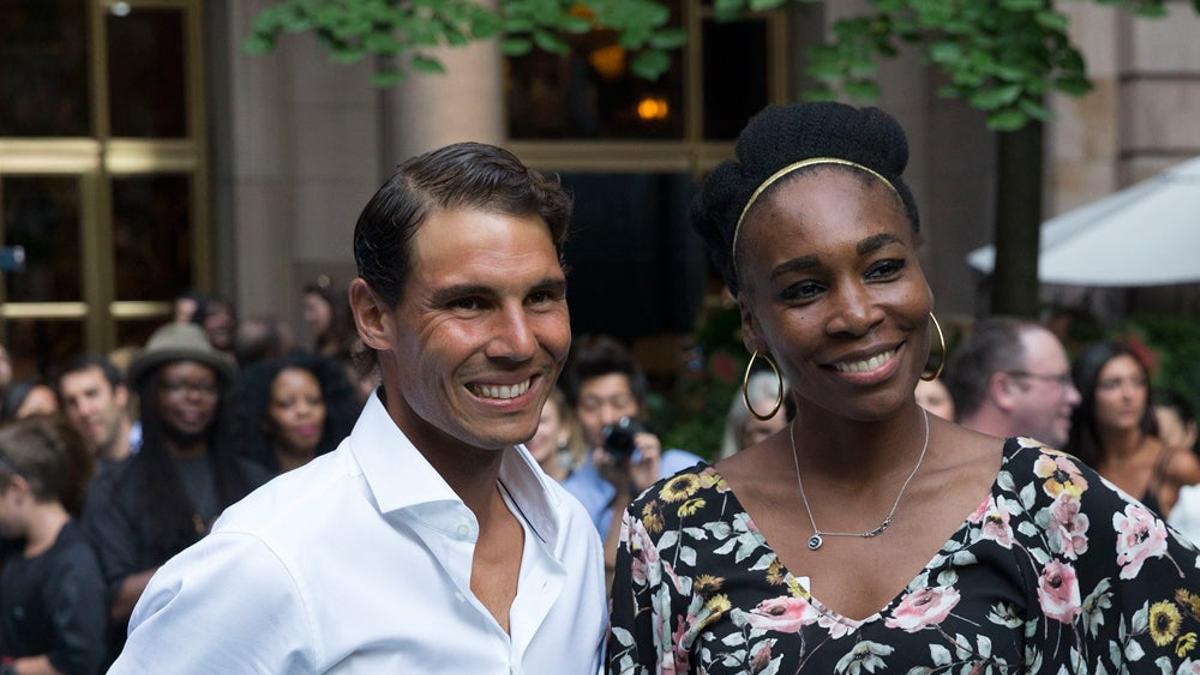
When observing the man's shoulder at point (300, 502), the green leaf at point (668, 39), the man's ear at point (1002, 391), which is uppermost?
the green leaf at point (668, 39)

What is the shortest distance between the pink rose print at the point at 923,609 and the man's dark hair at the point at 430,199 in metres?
0.85

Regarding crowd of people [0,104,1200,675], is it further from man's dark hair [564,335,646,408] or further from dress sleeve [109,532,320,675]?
man's dark hair [564,335,646,408]

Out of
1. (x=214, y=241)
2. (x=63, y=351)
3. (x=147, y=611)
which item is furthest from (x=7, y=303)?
(x=147, y=611)

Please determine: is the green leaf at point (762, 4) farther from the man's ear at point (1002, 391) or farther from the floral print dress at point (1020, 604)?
the floral print dress at point (1020, 604)

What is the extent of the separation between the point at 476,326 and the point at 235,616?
0.58 metres

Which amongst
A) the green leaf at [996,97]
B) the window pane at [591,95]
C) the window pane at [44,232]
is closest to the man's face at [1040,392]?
the green leaf at [996,97]

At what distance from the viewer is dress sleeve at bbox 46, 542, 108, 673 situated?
231 inches

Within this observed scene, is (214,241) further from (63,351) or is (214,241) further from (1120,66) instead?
(1120,66)

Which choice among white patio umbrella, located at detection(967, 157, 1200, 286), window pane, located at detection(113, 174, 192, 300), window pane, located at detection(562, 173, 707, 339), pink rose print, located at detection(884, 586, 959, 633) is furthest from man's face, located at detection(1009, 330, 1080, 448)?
window pane, located at detection(113, 174, 192, 300)

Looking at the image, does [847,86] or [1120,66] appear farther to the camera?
[1120,66]

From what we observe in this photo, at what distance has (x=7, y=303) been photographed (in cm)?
1505

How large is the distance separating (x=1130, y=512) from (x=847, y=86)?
5334mm

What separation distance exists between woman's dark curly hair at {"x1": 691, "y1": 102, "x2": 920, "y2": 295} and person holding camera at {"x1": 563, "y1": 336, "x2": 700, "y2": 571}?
2.50 meters

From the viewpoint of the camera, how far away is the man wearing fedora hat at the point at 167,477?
6.25 m
